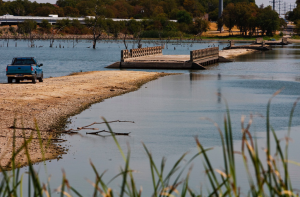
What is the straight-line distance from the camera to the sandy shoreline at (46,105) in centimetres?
1360

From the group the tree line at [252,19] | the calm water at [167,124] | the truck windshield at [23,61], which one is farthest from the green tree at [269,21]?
the truck windshield at [23,61]

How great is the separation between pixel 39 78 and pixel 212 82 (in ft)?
42.3

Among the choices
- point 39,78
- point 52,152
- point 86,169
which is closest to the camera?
point 86,169

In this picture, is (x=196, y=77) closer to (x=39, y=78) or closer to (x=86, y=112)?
(x=39, y=78)

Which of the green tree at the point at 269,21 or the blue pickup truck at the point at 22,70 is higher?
the green tree at the point at 269,21

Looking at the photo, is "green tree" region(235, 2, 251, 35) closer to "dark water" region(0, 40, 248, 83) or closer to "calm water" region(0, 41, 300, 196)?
"dark water" region(0, 40, 248, 83)

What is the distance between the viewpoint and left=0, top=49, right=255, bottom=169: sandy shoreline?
13.6 metres

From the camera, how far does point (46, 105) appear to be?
21.4 m

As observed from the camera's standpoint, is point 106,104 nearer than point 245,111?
No

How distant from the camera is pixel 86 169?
12.3 meters

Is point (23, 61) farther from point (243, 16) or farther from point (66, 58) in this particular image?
point (243, 16)

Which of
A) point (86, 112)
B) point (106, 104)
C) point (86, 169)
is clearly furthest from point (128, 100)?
point (86, 169)

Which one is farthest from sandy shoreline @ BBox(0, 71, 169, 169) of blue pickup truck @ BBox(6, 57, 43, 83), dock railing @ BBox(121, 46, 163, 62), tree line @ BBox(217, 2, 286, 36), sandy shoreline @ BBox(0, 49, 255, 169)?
tree line @ BBox(217, 2, 286, 36)

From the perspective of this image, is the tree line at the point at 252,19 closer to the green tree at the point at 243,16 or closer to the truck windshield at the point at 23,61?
the green tree at the point at 243,16
